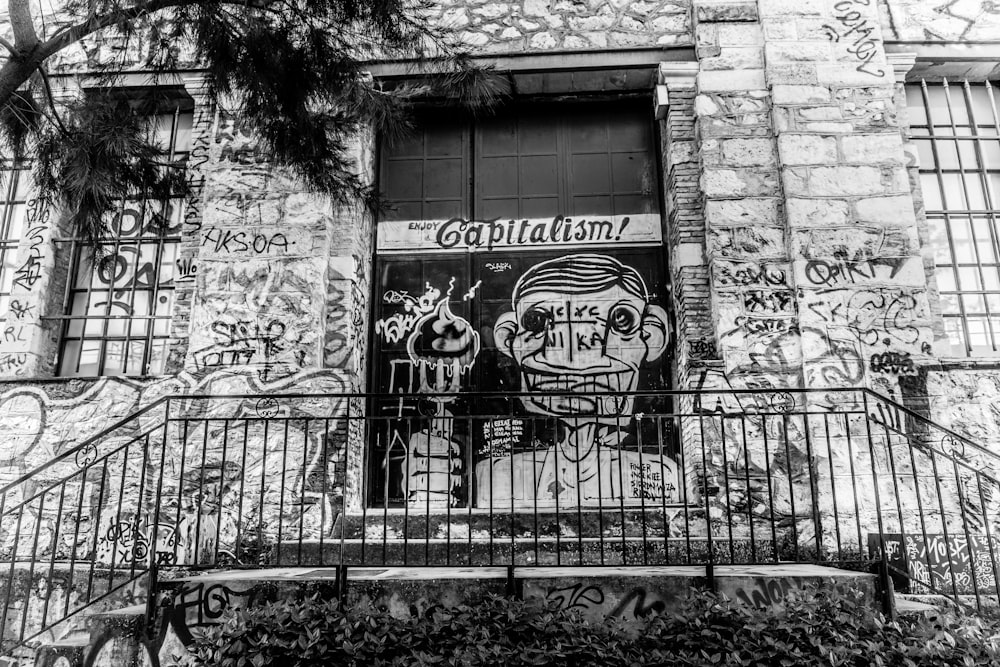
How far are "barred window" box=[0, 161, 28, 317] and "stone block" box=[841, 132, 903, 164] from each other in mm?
7780

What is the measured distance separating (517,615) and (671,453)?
3.08 m

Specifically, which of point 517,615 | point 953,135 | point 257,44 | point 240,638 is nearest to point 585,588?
point 517,615

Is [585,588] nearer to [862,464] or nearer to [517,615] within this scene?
[517,615]

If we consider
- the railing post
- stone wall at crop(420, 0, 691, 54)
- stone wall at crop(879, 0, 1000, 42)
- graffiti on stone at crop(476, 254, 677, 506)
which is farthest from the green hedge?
stone wall at crop(879, 0, 1000, 42)

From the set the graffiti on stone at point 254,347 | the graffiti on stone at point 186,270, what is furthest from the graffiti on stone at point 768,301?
the graffiti on stone at point 186,270

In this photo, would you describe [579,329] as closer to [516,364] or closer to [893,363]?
[516,364]

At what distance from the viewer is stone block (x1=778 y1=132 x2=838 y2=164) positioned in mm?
6566

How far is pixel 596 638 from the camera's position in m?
3.89

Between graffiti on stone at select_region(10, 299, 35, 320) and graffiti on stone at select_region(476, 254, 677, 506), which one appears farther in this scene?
graffiti on stone at select_region(10, 299, 35, 320)

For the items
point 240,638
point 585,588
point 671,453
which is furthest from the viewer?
point 671,453

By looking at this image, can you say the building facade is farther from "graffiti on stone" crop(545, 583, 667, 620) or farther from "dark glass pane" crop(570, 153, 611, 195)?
"graffiti on stone" crop(545, 583, 667, 620)

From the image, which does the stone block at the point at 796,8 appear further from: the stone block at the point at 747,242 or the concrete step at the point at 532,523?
the concrete step at the point at 532,523

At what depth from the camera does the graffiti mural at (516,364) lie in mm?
6664

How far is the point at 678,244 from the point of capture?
6.73 meters
